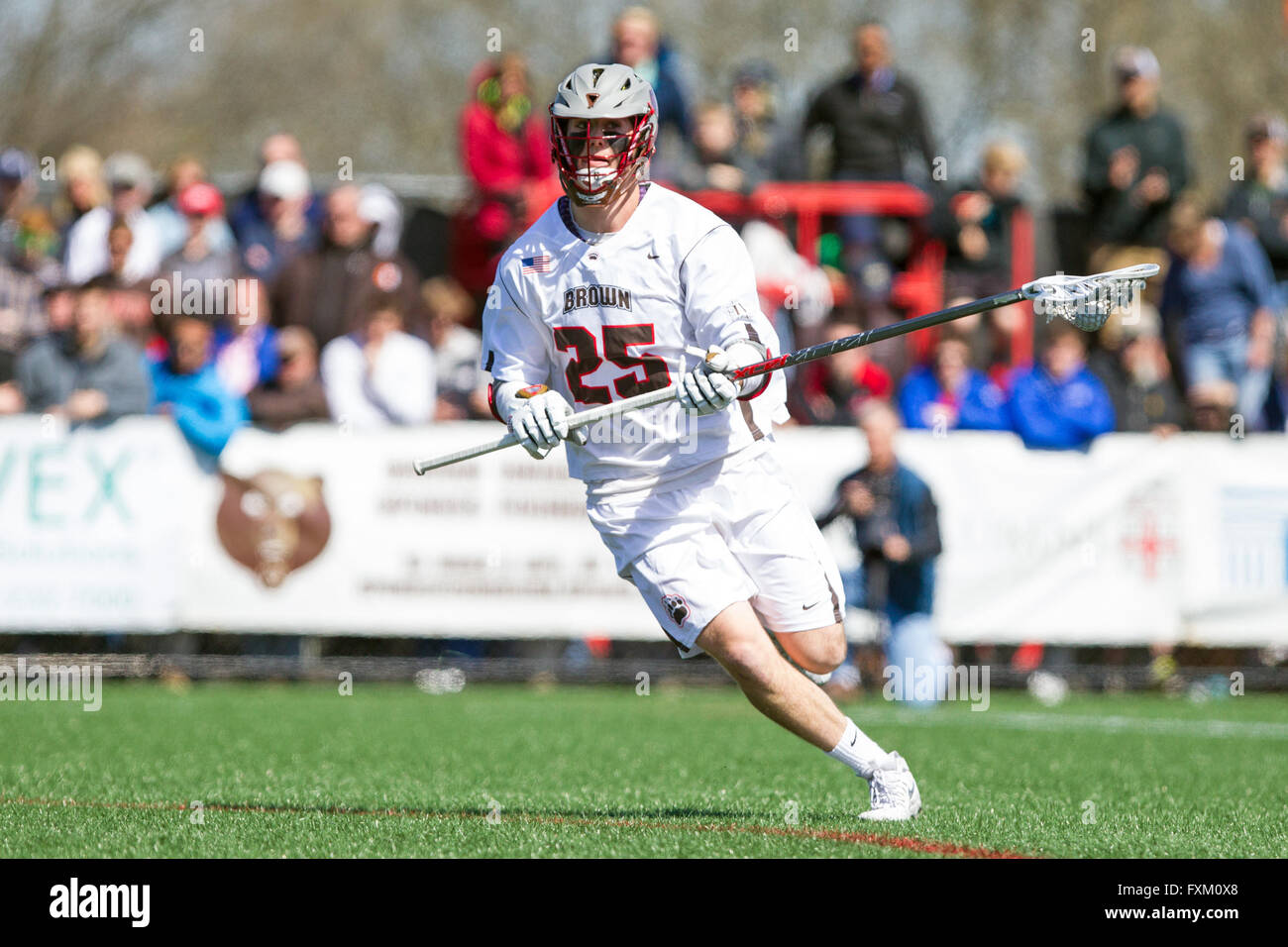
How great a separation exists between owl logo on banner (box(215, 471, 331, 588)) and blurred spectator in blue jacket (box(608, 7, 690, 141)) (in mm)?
3941

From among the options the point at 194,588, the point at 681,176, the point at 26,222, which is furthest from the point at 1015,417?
the point at 26,222

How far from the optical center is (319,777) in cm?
761

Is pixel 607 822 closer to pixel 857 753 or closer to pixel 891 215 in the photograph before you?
pixel 857 753

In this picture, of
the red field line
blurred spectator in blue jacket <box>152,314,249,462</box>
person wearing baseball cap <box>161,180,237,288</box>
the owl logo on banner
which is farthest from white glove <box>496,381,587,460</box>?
person wearing baseball cap <box>161,180,237,288</box>

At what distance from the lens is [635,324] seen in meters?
6.44

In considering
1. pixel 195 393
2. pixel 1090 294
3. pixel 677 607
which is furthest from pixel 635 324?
pixel 195 393

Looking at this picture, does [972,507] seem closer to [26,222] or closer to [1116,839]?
[1116,839]

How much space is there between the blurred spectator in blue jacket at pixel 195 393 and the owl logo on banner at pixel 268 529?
31 centimetres

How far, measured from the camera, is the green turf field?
5.94 m

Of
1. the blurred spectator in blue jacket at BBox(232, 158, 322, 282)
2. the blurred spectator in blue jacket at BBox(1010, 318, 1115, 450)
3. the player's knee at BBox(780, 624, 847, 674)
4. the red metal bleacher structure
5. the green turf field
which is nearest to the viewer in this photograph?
the green turf field

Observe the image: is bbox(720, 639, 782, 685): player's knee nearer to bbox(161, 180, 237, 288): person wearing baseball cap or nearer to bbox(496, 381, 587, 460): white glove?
bbox(496, 381, 587, 460): white glove

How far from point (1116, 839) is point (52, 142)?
84.3ft

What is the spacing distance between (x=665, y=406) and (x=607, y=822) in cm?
144

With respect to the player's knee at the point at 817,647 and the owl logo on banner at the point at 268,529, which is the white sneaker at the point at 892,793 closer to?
the player's knee at the point at 817,647
